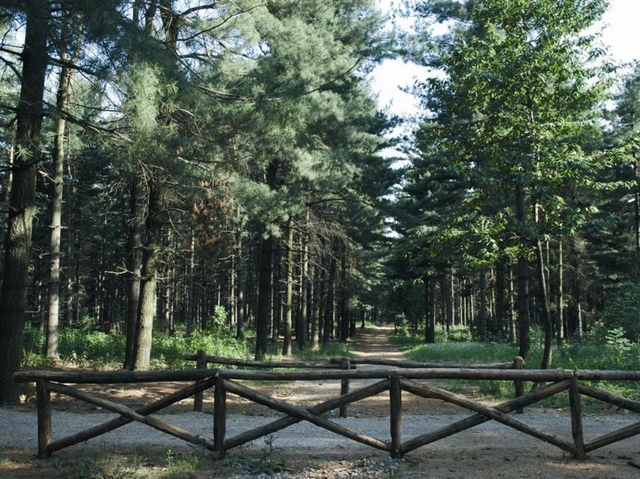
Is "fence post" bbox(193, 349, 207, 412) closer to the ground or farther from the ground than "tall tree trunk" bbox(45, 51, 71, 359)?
closer to the ground

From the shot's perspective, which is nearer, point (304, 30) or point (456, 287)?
point (304, 30)

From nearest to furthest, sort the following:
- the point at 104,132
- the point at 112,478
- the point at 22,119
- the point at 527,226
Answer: the point at 112,478 < the point at 22,119 < the point at 104,132 < the point at 527,226

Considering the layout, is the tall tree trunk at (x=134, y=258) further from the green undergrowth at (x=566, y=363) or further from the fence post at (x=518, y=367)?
the fence post at (x=518, y=367)

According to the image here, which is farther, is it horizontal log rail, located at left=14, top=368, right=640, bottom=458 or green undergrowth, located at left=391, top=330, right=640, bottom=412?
green undergrowth, located at left=391, top=330, right=640, bottom=412

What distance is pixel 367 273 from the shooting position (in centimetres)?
3844

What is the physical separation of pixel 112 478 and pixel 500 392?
8.92 m

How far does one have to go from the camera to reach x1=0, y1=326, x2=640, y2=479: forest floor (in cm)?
578

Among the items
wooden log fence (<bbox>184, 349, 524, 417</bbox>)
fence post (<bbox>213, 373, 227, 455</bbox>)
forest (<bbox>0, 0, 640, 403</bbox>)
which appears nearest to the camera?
fence post (<bbox>213, 373, 227, 455</bbox>)

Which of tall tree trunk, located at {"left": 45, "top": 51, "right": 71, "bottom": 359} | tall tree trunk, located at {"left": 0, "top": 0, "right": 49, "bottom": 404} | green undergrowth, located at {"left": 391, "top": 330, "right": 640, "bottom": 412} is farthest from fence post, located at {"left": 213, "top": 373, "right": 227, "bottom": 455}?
tall tree trunk, located at {"left": 45, "top": 51, "right": 71, "bottom": 359}

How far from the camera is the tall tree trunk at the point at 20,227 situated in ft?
30.1

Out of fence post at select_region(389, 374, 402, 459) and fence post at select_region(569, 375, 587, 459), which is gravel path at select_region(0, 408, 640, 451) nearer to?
fence post at select_region(569, 375, 587, 459)

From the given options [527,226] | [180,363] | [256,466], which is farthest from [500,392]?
[180,363]

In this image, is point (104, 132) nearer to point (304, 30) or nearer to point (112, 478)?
point (304, 30)

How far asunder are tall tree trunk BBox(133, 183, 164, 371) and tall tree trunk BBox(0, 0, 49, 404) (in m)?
4.40
